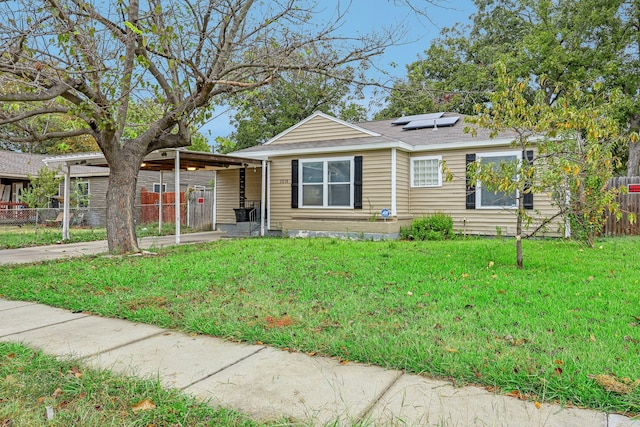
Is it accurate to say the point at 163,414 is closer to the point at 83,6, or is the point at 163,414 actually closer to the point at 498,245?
the point at 83,6

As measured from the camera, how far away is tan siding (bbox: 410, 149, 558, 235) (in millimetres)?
11281

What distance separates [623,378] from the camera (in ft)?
8.28

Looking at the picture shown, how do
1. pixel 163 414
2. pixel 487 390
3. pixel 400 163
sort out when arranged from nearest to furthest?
pixel 163 414 < pixel 487 390 < pixel 400 163

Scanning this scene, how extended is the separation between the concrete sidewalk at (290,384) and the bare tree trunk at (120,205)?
5272 millimetres

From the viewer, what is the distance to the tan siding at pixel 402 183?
11.9 metres

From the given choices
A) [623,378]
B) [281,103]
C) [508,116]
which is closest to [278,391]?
[623,378]

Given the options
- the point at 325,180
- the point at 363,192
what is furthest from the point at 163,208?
the point at 363,192

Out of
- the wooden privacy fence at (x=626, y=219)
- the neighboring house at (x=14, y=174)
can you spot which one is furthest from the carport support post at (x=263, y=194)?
the neighboring house at (x=14, y=174)

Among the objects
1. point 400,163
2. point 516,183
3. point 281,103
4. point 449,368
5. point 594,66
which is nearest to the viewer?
point 449,368

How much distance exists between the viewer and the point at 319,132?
44.8 ft

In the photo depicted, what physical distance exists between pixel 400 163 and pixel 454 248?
4172mm

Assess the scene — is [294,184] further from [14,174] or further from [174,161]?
[14,174]

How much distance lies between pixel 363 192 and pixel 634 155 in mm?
15992

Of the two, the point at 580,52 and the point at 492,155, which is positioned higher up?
the point at 580,52
